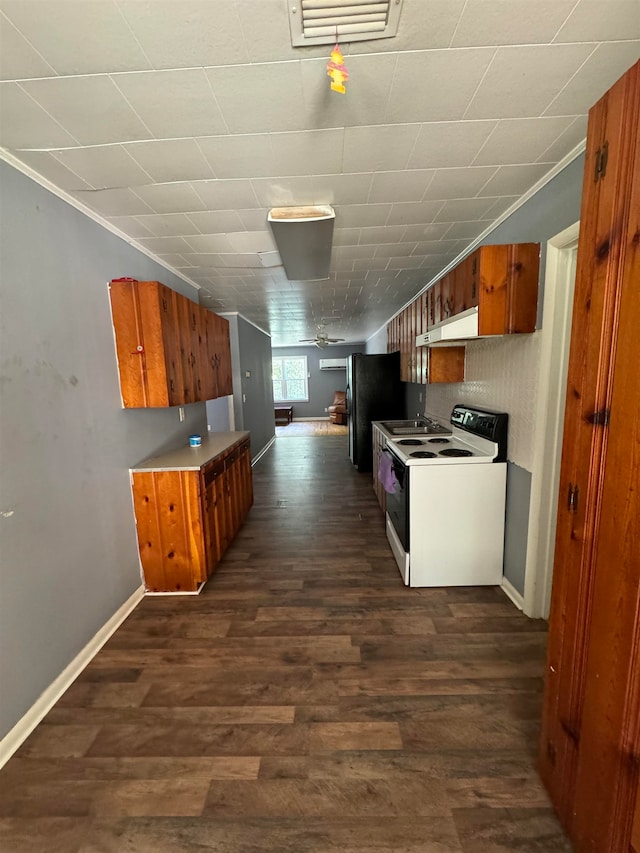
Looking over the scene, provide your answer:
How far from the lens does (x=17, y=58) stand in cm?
106

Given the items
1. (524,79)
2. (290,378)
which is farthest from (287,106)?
(290,378)

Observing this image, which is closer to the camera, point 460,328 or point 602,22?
point 602,22

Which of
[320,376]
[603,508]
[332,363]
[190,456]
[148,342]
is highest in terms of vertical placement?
[332,363]

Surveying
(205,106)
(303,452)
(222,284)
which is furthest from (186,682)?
(303,452)

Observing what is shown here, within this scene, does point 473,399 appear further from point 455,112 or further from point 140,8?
point 140,8

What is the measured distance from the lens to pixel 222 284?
11.9 ft

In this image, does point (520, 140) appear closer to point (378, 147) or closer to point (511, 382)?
point (378, 147)

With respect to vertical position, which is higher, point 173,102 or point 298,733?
point 173,102

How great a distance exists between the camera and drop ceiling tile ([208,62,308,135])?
114 cm

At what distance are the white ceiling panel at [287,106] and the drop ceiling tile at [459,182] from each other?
0.01 metres

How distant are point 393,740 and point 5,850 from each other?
1.37 m

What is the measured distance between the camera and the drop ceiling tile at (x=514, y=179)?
1722 mm

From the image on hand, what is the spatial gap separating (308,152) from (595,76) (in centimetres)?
110

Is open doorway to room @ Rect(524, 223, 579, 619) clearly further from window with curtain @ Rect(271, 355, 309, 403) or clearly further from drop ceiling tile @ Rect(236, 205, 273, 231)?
window with curtain @ Rect(271, 355, 309, 403)
